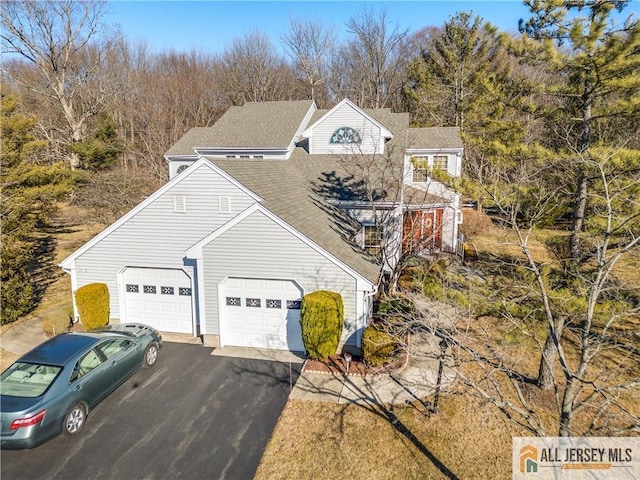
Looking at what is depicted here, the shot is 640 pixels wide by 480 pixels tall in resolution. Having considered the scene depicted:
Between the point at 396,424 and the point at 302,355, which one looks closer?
the point at 396,424

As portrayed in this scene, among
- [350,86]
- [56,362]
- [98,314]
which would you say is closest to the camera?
[56,362]

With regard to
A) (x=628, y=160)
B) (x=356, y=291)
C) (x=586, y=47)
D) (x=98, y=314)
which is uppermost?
(x=586, y=47)

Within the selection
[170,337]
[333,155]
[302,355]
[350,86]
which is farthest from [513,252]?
[350,86]

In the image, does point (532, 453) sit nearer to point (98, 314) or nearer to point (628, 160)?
point (628, 160)

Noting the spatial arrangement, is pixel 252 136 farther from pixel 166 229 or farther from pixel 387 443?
pixel 387 443

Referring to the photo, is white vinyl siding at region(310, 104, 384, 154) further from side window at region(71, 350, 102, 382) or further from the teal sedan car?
side window at region(71, 350, 102, 382)

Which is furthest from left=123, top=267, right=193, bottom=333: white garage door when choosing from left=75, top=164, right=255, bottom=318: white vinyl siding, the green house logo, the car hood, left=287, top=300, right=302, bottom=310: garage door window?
the green house logo
